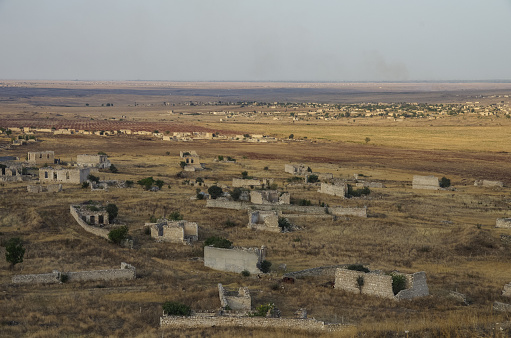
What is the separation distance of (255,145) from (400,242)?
47.4 metres

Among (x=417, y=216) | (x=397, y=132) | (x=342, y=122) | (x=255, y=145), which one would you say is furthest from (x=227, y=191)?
(x=342, y=122)

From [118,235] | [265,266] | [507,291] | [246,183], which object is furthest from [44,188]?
[507,291]

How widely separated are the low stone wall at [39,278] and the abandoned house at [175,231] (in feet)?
22.3

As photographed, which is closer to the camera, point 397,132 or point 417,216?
Result: point 417,216

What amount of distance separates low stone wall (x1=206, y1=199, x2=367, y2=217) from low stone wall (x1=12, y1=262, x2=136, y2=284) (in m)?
12.7

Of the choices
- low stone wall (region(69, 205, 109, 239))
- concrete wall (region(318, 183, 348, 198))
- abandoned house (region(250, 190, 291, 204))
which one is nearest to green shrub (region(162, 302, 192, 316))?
low stone wall (region(69, 205, 109, 239))

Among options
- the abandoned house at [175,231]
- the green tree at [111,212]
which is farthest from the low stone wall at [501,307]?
the green tree at [111,212]

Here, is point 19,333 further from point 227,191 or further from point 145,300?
point 227,191

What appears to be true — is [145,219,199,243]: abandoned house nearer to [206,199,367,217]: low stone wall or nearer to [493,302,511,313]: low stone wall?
[206,199,367,217]: low stone wall

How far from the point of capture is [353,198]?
36531 millimetres

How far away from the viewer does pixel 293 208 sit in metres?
31.7

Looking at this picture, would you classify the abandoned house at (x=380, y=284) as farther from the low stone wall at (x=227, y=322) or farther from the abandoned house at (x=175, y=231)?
the abandoned house at (x=175, y=231)

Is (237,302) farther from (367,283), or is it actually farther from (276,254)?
(276,254)

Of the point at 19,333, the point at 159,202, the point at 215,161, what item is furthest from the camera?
the point at 215,161
